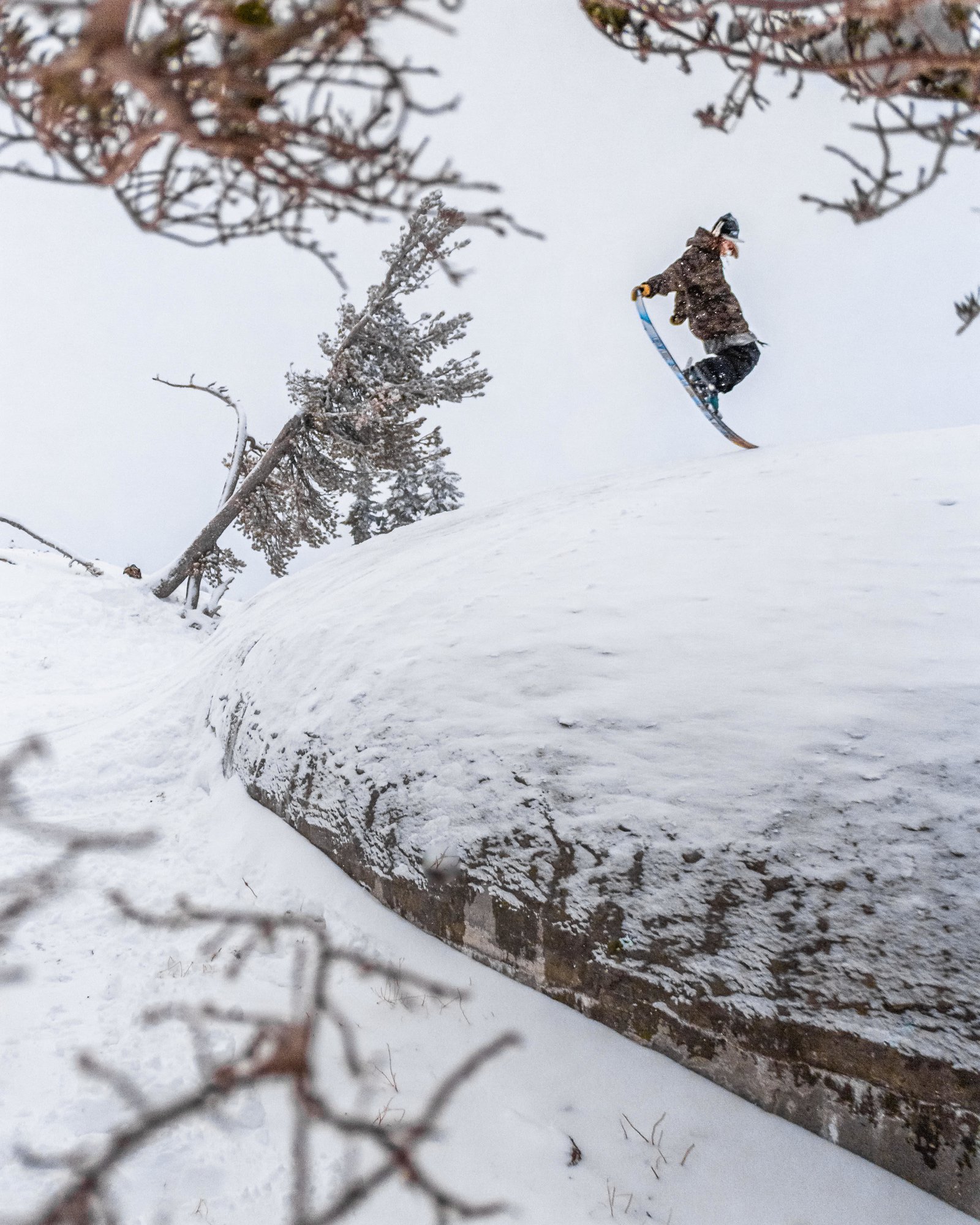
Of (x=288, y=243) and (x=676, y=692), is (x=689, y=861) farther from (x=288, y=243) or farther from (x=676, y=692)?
(x=288, y=243)

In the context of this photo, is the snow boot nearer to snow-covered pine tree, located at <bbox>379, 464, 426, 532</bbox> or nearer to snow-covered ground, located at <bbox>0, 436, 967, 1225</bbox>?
snow-covered ground, located at <bbox>0, 436, 967, 1225</bbox>

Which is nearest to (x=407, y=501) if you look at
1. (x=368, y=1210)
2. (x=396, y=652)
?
(x=396, y=652)

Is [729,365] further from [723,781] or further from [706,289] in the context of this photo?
[723,781]

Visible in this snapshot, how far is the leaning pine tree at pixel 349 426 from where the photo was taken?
46.3 ft

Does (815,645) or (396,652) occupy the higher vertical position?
(815,645)

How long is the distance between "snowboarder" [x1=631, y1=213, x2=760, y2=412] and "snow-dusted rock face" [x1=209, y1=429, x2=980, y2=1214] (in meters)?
3.15

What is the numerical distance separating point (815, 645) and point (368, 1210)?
2795 mm

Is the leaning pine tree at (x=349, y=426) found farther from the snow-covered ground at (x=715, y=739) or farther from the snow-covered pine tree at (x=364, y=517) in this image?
the snow-covered ground at (x=715, y=739)

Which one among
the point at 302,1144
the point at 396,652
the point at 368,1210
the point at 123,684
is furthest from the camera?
the point at 123,684

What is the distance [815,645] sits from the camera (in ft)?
9.97

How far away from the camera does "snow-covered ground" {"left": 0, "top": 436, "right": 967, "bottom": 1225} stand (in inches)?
87.4

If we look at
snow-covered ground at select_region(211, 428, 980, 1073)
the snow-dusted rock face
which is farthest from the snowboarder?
the snow-dusted rock face

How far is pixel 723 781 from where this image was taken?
2.77 m

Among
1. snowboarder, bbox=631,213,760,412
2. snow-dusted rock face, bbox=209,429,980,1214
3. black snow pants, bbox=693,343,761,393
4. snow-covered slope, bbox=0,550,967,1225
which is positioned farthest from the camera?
black snow pants, bbox=693,343,761,393
